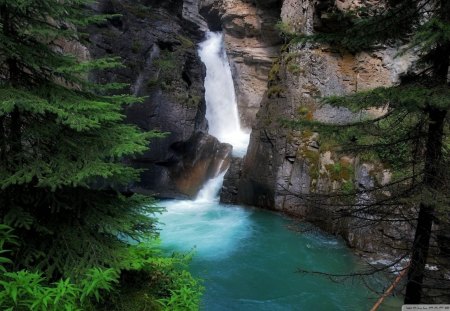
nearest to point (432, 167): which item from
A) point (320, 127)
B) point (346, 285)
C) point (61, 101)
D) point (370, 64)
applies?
point (320, 127)

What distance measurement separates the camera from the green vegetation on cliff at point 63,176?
4.54 metres

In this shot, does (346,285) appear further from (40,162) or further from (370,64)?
(370,64)

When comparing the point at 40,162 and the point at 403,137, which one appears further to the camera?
the point at 403,137

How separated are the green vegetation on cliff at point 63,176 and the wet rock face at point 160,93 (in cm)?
1471

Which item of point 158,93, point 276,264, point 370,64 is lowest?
point 276,264

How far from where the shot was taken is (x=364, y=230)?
44.1 ft

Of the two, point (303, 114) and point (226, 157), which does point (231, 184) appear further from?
point (303, 114)

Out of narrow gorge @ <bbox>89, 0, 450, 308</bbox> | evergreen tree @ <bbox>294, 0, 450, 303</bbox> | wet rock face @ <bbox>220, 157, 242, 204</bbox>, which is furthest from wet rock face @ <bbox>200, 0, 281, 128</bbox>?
evergreen tree @ <bbox>294, 0, 450, 303</bbox>

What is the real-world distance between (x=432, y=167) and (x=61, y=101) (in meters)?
5.59

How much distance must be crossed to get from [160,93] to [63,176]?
16.9 meters

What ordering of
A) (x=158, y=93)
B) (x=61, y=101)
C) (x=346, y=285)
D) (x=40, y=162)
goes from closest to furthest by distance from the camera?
1. (x=40, y=162)
2. (x=61, y=101)
3. (x=346, y=285)
4. (x=158, y=93)

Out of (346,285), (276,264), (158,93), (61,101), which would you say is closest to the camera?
(61,101)

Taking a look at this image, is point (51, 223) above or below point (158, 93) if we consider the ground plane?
below

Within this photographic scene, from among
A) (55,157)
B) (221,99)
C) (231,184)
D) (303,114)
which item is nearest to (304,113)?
(303,114)
